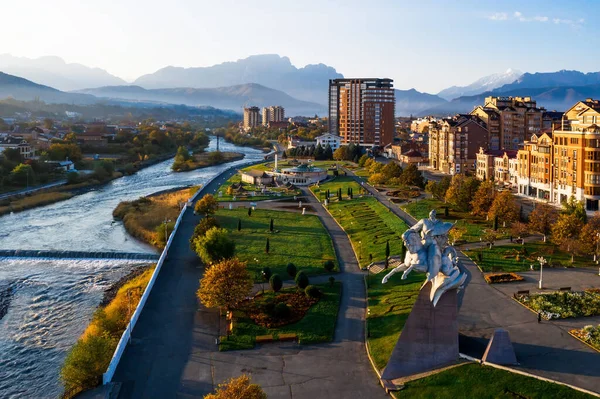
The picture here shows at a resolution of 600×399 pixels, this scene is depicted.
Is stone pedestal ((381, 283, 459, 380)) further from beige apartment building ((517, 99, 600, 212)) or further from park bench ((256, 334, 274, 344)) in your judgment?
beige apartment building ((517, 99, 600, 212))

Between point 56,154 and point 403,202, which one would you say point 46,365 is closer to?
point 403,202

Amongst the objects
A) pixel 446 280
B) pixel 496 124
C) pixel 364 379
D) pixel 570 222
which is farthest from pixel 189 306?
pixel 496 124

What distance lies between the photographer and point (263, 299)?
25.3 m

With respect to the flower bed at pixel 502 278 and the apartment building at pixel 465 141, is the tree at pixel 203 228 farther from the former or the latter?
the apartment building at pixel 465 141

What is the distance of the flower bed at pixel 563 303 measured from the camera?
72.6 ft

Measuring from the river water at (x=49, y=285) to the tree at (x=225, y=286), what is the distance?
243 inches

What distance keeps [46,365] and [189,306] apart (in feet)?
19.1

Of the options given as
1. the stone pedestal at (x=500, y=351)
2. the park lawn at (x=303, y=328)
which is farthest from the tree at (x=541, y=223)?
the stone pedestal at (x=500, y=351)

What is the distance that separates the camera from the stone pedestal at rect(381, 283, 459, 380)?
58.4 feet

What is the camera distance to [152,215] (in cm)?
4762

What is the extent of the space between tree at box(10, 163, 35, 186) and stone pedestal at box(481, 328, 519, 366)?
A: 5872 cm

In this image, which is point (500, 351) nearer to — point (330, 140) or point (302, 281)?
point (302, 281)

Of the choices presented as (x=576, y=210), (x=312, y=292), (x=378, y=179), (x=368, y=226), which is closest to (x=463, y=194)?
(x=368, y=226)

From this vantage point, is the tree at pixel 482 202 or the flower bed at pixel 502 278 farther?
the tree at pixel 482 202
